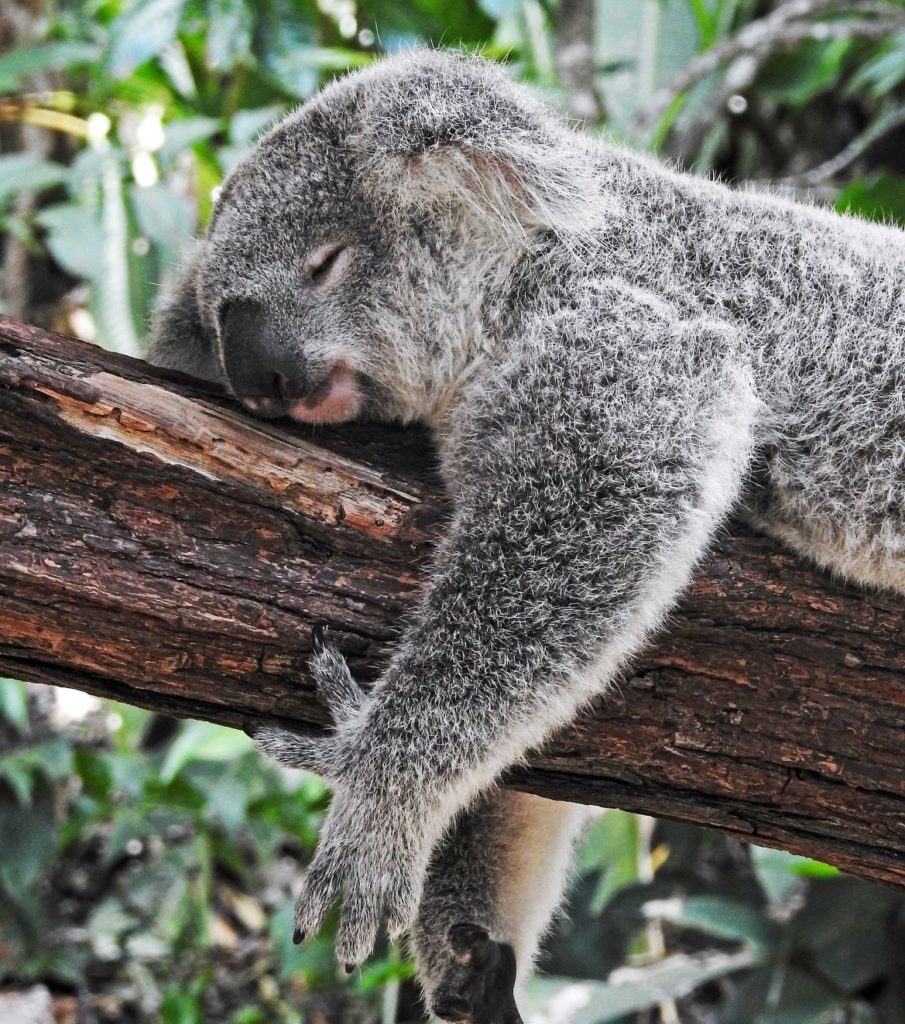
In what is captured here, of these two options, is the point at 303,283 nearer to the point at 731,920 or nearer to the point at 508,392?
the point at 508,392

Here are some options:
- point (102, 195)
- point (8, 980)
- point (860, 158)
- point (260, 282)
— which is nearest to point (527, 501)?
point (260, 282)

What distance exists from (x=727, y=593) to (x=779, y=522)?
236 millimetres

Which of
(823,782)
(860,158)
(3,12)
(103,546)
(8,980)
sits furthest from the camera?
(860,158)

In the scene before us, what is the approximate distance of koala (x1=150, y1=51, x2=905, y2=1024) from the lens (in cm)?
205

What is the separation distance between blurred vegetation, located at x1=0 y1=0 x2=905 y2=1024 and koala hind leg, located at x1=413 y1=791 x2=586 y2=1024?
25.1 inches

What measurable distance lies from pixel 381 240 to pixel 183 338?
567 mm

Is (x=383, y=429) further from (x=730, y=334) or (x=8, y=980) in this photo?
(x=8, y=980)

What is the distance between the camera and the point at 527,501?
82.6 inches

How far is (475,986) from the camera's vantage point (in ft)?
7.90

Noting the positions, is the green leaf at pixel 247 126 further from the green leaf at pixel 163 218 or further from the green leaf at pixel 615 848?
the green leaf at pixel 615 848

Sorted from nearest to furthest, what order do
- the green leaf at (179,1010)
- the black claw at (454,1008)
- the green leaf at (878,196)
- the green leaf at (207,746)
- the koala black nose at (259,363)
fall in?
the koala black nose at (259,363)
the black claw at (454,1008)
the green leaf at (207,746)
the green leaf at (179,1010)
the green leaf at (878,196)

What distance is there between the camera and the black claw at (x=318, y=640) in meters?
2.04

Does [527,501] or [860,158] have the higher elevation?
[860,158]

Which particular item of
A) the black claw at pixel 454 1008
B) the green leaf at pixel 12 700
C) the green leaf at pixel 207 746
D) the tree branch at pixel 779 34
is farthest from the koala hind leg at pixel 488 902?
the tree branch at pixel 779 34
